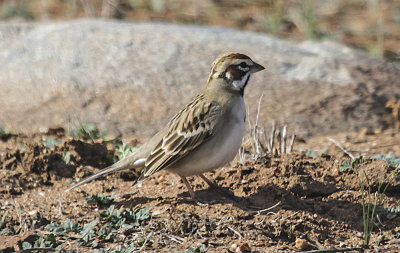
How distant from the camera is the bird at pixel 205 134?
245 inches

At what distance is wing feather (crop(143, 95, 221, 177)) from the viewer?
6.27m

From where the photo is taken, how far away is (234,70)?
6680 mm

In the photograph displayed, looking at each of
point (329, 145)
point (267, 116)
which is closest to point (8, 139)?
point (267, 116)

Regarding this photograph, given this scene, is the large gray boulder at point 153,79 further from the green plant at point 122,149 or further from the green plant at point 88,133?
the green plant at point 122,149

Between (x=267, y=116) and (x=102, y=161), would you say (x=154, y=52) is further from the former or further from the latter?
(x=102, y=161)

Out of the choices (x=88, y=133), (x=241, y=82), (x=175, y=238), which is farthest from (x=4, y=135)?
(x=175, y=238)

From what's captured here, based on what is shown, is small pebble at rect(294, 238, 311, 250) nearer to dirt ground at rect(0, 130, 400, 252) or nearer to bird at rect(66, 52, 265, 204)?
dirt ground at rect(0, 130, 400, 252)

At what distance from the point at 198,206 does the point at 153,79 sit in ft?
13.5

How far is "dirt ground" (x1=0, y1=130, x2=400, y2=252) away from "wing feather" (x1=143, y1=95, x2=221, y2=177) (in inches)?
14.5

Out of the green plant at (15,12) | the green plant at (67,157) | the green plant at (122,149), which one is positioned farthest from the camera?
the green plant at (15,12)

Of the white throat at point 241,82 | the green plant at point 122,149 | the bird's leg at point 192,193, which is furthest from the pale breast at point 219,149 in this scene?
the green plant at point 122,149

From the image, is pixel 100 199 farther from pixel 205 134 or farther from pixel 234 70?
pixel 234 70

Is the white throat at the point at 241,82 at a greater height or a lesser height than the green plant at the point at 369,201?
greater

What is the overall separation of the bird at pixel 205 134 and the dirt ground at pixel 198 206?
10.9 inches
